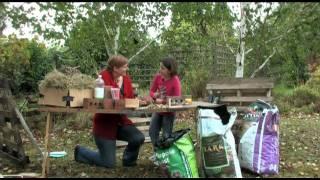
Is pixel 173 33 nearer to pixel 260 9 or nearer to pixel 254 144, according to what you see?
pixel 260 9

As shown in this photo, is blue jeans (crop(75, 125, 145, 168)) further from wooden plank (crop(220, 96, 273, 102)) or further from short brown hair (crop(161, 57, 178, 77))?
wooden plank (crop(220, 96, 273, 102))

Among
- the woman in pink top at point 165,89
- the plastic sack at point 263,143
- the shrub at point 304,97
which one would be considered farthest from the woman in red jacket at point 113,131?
the shrub at point 304,97

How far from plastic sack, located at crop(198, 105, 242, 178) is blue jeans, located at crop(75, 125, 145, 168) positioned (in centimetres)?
89

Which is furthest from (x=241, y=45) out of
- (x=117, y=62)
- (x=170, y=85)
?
(x=117, y=62)

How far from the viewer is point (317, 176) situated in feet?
17.0

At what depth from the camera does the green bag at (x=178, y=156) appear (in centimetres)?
475

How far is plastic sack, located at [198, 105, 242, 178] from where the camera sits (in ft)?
15.7

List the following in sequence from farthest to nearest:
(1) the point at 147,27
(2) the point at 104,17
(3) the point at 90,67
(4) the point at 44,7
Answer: (3) the point at 90,67 < (1) the point at 147,27 < (2) the point at 104,17 < (4) the point at 44,7

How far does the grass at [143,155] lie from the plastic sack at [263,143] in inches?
4.8

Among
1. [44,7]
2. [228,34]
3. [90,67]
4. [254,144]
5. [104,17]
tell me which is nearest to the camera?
[254,144]

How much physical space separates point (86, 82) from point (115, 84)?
1.55 ft

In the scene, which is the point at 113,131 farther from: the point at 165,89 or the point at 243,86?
the point at 243,86

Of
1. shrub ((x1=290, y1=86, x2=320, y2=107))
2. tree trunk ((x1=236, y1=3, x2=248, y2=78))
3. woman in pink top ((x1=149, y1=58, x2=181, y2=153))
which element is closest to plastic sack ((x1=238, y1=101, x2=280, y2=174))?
woman in pink top ((x1=149, y1=58, x2=181, y2=153))

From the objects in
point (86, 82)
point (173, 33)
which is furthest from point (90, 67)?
point (86, 82)
